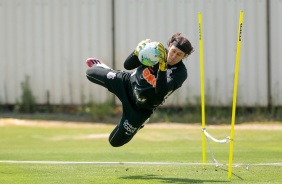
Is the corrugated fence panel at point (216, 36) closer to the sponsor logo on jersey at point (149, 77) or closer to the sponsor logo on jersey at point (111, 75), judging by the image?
the sponsor logo on jersey at point (111, 75)

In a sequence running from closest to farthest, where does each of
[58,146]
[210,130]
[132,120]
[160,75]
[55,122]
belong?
[160,75], [132,120], [58,146], [210,130], [55,122]

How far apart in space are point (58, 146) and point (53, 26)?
6195mm

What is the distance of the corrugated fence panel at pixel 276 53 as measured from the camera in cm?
2127

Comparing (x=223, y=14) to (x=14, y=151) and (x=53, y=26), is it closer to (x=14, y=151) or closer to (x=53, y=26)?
(x=53, y=26)

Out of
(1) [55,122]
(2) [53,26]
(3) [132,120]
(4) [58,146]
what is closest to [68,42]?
(2) [53,26]

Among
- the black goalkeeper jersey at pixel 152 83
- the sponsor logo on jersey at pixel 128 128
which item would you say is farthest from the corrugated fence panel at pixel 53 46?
the black goalkeeper jersey at pixel 152 83

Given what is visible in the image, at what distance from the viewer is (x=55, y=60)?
73.0 ft

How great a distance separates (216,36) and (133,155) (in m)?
7.43

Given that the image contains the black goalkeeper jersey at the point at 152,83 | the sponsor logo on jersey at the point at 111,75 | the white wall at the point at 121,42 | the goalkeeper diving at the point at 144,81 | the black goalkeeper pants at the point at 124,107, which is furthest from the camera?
the white wall at the point at 121,42

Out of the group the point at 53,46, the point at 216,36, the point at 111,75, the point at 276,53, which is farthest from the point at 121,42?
the point at 111,75

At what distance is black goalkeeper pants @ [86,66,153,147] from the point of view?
38.9ft

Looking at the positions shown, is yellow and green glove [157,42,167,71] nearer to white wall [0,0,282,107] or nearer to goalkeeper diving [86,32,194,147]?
goalkeeper diving [86,32,194,147]

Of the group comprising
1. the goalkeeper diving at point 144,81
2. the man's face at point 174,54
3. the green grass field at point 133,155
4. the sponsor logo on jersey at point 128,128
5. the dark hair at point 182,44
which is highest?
the dark hair at point 182,44

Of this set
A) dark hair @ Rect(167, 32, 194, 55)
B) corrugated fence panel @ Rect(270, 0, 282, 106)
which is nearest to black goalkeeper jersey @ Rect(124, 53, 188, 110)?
dark hair @ Rect(167, 32, 194, 55)
